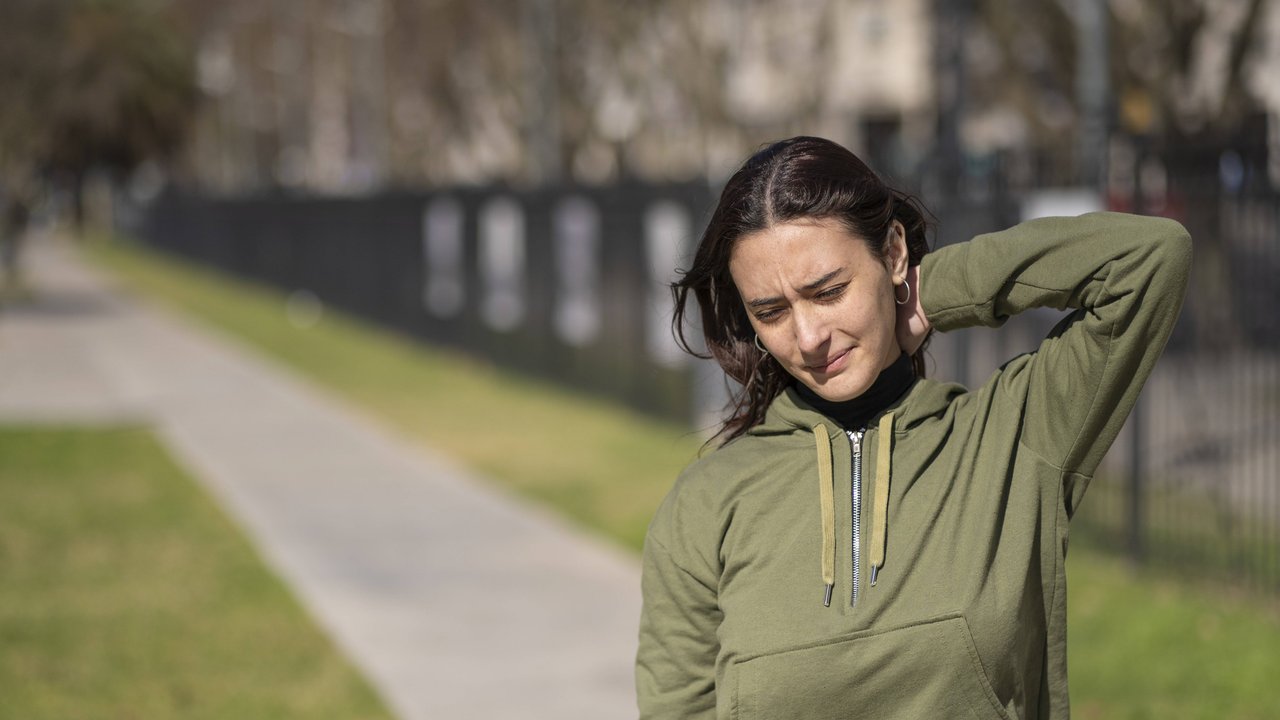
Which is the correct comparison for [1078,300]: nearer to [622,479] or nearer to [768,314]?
[768,314]

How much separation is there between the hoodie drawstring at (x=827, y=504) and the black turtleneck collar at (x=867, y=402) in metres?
0.05

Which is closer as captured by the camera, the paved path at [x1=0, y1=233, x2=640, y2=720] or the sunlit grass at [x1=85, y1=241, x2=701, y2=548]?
the paved path at [x1=0, y1=233, x2=640, y2=720]

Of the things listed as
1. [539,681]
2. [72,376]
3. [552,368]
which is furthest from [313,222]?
[539,681]

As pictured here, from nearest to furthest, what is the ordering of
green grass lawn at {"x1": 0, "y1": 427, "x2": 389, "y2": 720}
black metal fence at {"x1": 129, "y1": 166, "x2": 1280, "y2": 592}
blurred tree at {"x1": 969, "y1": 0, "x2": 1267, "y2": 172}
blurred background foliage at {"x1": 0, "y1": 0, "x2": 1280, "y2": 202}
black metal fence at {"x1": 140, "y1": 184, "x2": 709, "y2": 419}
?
green grass lawn at {"x1": 0, "y1": 427, "x2": 389, "y2": 720}, black metal fence at {"x1": 129, "y1": 166, "x2": 1280, "y2": 592}, black metal fence at {"x1": 140, "y1": 184, "x2": 709, "y2": 419}, blurred background foliage at {"x1": 0, "y1": 0, "x2": 1280, "y2": 202}, blurred tree at {"x1": 969, "y1": 0, "x2": 1267, "y2": 172}

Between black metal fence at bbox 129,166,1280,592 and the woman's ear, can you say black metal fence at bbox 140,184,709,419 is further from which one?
the woman's ear

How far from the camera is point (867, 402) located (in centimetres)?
218

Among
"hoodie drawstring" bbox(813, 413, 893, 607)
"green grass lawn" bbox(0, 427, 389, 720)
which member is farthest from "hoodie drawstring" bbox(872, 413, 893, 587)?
"green grass lawn" bbox(0, 427, 389, 720)

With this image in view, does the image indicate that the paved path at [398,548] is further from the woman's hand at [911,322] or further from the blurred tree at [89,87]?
the blurred tree at [89,87]

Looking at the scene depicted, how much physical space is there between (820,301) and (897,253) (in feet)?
0.52

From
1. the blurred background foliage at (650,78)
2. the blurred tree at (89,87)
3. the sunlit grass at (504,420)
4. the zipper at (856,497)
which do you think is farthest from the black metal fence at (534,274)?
the zipper at (856,497)

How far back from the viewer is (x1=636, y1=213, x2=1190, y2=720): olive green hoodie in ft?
6.77

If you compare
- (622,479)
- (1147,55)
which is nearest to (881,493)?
(622,479)

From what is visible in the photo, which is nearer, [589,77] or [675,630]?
[675,630]

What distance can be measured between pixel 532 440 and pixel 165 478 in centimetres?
286
